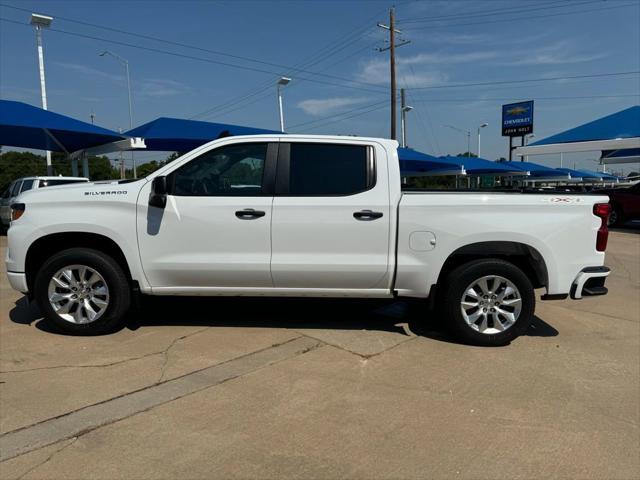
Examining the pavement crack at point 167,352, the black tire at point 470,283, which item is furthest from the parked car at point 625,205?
the pavement crack at point 167,352

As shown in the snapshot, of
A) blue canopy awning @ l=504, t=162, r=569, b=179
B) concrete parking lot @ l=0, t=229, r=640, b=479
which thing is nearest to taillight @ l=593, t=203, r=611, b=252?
concrete parking lot @ l=0, t=229, r=640, b=479

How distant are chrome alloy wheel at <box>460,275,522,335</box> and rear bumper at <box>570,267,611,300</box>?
1.80 feet

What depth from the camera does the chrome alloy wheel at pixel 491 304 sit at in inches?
182

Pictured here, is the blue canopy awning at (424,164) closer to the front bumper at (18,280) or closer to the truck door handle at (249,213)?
the truck door handle at (249,213)

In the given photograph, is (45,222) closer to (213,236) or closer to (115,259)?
(115,259)

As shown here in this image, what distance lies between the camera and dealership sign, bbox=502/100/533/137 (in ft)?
186

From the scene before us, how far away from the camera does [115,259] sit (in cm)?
489

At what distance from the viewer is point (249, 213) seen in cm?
460

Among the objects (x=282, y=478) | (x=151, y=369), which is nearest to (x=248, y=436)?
(x=282, y=478)

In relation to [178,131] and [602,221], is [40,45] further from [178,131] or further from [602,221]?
[602,221]

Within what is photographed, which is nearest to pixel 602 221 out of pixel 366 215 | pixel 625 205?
pixel 366 215

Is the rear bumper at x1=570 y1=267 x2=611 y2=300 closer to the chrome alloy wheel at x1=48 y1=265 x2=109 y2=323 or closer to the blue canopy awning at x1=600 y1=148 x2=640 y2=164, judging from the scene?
the chrome alloy wheel at x1=48 y1=265 x2=109 y2=323

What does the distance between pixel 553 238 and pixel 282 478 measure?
3297mm

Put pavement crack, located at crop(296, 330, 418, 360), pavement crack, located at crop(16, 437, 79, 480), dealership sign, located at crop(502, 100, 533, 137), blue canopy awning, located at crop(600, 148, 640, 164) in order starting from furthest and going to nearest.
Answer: dealership sign, located at crop(502, 100, 533, 137)
blue canopy awning, located at crop(600, 148, 640, 164)
pavement crack, located at crop(296, 330, 418, 360)
pavement crack, located at crop(16, 437, 79, 480)
